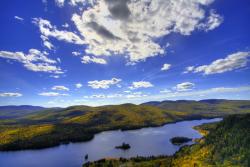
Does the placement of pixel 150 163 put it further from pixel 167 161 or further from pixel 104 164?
pixel 104 164

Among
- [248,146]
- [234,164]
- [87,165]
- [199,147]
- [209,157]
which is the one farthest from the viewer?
[199,147]

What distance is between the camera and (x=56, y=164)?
196625mm

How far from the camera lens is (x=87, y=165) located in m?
179

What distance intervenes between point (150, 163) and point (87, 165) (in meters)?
50.9

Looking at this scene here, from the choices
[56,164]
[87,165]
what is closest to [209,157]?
[87,165]

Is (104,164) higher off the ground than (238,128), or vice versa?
(238,128)

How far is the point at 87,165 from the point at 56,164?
117 ft

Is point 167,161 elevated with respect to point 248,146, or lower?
lower

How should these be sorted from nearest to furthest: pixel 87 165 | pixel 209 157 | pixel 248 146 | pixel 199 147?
1. pixel 248 146
2. pixel 209 157
3. pixel 87 165
4. pixel 199 147

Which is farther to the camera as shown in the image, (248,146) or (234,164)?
(248,146)

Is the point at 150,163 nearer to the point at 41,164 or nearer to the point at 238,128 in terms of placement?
the point at 238,128

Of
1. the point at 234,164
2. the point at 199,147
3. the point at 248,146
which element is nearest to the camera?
the point at 234,164

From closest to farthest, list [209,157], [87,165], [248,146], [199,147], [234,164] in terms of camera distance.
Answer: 1. [234,164]
2. [248,146]
3. [209,157]
4. [87,165]
5. [199,147]

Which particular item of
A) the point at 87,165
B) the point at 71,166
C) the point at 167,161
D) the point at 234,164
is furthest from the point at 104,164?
the point at 234,164
